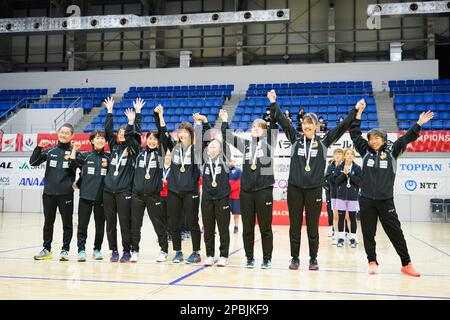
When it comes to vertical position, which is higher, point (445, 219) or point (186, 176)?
point (186, 176)

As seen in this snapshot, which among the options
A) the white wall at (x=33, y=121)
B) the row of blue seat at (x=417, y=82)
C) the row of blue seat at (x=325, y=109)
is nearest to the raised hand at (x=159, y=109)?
the row of blue seat at (x=325, y=109)

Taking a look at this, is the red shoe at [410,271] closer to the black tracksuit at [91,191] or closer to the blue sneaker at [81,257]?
the black tracksuit at [91,191]

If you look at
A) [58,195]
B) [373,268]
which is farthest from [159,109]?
[373,268]

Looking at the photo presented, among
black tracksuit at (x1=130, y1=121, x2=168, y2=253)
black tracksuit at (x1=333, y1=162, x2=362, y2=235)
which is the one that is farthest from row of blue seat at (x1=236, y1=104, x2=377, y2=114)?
black tracksuit at (x1=130, y1=121, x2=168, y2=253)

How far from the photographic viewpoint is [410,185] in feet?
46.6

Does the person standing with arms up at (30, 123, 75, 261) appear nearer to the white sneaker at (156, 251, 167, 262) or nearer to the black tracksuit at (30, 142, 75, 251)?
the black tracksuit at (30, 142, 75, 251)

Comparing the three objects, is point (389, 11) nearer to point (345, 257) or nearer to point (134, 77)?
point (134, 77)

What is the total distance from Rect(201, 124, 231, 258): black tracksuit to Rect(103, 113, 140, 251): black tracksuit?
3.19ft

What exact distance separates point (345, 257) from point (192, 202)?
8.22 ft

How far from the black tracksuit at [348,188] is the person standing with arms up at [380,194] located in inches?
100

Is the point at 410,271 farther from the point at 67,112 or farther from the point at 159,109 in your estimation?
the point at 67,112

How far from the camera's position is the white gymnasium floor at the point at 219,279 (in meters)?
3.69

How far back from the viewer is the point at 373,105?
17469mm
